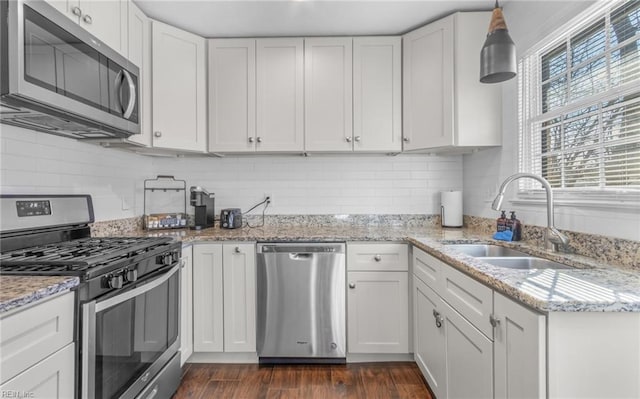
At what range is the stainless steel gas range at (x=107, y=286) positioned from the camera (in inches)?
44.0

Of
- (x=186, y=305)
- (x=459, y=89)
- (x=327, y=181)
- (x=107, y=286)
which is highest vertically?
(x=459, y=89)

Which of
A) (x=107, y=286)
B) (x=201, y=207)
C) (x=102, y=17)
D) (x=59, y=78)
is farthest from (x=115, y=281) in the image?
(x=102, y=17)

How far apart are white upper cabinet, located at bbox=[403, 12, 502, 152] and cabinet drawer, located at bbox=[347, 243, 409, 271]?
83 cm

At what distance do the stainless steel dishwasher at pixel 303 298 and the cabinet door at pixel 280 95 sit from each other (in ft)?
2.78

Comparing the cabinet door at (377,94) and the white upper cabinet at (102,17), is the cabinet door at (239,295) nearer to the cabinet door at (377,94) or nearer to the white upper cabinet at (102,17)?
the cabinet door at (377,94)

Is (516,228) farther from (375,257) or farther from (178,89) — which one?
(178,89)

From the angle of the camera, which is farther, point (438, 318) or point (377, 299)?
point (377, 299)

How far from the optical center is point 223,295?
2125 millimetres

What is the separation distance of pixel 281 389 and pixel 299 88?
83.1 inches

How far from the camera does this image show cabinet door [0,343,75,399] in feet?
2.83

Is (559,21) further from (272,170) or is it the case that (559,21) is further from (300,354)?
(300,354)

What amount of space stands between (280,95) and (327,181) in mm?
825

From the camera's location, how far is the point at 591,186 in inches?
58.4

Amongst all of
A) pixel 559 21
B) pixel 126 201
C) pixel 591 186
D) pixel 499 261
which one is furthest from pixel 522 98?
pixel 126 201
